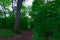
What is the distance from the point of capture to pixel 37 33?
462cm

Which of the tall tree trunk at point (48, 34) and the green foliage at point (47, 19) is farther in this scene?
the tall tree trunk at point (48, 34)

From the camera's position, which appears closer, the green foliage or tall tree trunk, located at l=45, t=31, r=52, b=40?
the green foliage

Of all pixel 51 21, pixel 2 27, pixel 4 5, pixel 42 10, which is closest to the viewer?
pixel 51 21

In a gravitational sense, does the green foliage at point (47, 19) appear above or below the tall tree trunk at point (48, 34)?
above

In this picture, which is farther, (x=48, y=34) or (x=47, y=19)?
(x=48, y=34)

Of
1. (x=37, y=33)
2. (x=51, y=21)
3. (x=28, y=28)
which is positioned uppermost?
(x=51, y=21)

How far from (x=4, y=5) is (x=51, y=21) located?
16467 mm

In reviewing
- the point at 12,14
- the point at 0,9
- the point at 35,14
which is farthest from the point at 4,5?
the point at 35,14

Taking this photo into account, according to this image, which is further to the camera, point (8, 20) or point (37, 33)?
point (8, 20)

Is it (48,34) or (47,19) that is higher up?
(47,19)

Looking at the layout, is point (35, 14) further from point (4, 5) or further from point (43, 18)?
point (4, 5)

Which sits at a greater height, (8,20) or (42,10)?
(42,10)

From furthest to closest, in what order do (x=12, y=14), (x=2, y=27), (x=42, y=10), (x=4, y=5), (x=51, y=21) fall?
(x=4, y=5) < (x=12, y=14) < (x=2, y=27) < (x=42, y=10) < (x=51, y=21)

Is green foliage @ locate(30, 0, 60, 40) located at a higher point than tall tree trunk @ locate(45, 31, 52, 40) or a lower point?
higher
